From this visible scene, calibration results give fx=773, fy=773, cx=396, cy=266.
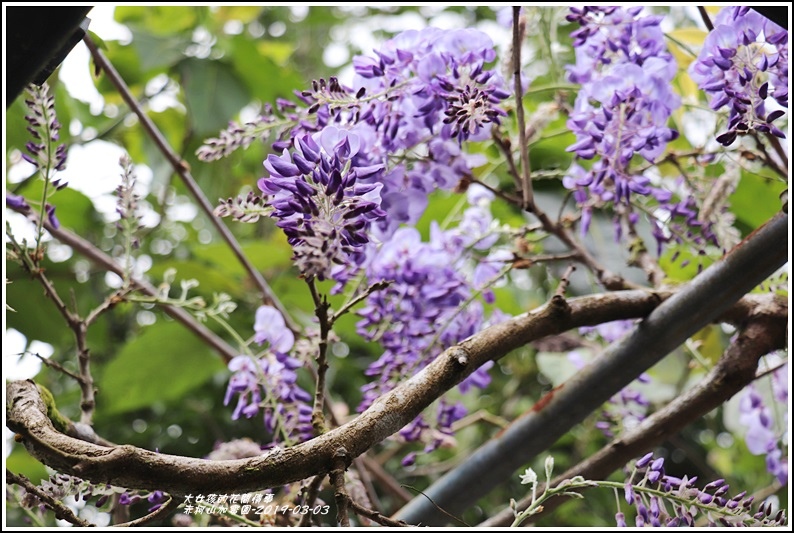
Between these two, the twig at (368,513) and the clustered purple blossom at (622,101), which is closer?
the twig at (368,513)

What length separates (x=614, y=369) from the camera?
0.52 metres

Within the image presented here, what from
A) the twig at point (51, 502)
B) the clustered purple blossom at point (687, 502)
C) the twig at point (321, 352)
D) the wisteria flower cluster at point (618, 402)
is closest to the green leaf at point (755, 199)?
the wisteria flower cluster at point (618, 402)

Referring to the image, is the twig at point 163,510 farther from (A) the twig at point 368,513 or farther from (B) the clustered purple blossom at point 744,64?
(B) the clustered purple blossom at point 744,64

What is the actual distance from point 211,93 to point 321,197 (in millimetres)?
864

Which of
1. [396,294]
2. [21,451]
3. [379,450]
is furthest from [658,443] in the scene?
[21,451]

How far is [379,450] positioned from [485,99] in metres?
0.89

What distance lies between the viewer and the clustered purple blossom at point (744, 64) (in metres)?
0.47

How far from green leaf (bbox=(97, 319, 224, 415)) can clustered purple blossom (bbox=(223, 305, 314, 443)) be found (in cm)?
34

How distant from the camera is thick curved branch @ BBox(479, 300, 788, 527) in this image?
0.58 metres

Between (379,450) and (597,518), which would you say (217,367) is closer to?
(379,450)

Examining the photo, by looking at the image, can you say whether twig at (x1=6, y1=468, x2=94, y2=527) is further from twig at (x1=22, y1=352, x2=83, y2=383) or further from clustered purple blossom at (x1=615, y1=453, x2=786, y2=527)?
clustered purple blossom at (x1=615, y1=453, x2=786, y2=527)

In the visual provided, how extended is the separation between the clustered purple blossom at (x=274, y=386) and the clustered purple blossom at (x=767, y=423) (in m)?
0.45

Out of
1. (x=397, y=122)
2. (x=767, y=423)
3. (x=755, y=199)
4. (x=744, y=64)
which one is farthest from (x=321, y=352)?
(x=755, y=199)

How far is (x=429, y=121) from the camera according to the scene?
51 cm
